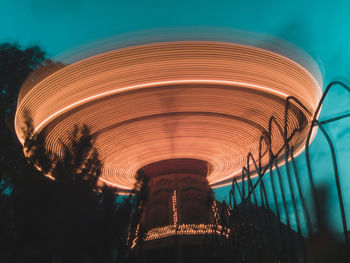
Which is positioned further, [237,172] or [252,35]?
[237,172]

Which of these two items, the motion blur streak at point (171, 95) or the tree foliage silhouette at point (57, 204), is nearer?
the tree foliage silhouette at point (57, 204)

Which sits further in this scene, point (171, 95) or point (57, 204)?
point (171, 95)

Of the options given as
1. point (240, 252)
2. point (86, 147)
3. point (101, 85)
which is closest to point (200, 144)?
point (101, 85)

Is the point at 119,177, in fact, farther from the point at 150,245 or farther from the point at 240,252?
the point at 240,252

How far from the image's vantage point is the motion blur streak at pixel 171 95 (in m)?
8.33

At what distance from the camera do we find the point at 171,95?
997 cm

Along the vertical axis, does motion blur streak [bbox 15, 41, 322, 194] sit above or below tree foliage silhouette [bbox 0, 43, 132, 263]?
above

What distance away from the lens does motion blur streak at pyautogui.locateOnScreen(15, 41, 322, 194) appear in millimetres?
8328

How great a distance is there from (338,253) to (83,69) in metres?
7.79

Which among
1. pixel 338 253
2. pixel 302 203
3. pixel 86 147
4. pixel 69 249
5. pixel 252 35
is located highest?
pixel 252 35

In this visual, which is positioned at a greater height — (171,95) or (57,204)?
(171,95)

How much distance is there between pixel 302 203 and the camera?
3.75 metres

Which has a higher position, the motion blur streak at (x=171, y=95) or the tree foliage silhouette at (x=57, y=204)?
the motion blur streak at (x=171, y=95)

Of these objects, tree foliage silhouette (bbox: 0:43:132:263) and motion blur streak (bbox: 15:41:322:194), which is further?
motion blur streak (bbox: 15:41:322:194)
